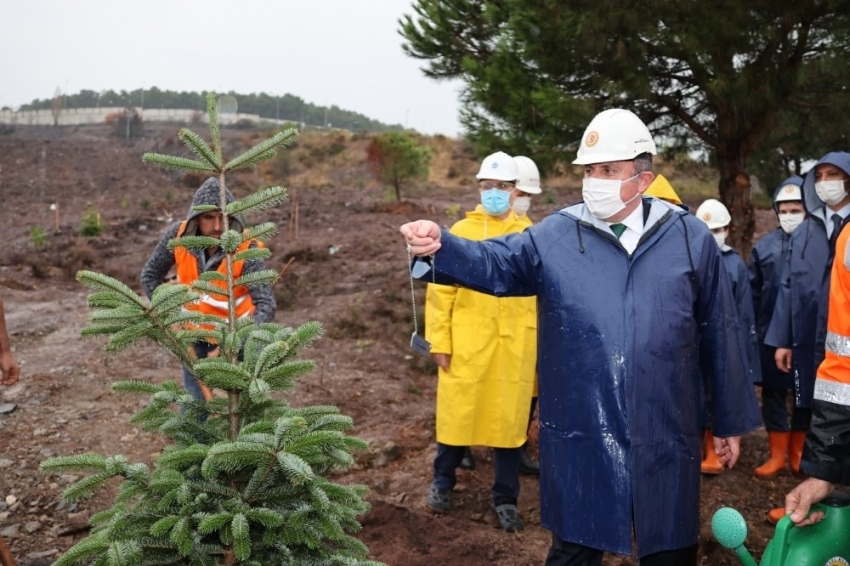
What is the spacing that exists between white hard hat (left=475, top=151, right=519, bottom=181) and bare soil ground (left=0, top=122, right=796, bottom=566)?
189 cm

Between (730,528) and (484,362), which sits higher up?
(484,362)

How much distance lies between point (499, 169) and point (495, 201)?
180 mm

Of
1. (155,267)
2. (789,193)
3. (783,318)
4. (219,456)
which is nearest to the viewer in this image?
(219,456)

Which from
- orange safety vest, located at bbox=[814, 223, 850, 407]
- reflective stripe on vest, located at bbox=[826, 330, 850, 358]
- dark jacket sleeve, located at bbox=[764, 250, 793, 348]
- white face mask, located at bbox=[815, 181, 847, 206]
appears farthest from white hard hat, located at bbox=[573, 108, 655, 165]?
dark jacket sleeve, located at bbox=[764, 250, 793, 348]

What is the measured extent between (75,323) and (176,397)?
7.50 m

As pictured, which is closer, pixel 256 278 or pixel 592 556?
pixel 256 278

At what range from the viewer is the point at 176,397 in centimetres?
212

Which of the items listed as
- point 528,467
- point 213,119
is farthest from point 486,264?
point 528,467

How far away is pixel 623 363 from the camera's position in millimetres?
2430

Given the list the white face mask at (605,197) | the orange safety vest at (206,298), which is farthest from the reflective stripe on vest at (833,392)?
the orange safety vest at (206,298)

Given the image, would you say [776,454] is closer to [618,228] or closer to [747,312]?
[747,312]

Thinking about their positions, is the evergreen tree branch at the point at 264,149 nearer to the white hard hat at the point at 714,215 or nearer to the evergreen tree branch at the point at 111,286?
the evergreen tree branch at the point at 111,286

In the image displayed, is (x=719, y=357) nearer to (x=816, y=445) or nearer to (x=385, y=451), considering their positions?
(x=816, y=445)

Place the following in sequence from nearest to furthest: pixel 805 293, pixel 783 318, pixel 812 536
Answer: pixel 812 536, pixel 805 293, pixel 783 318
